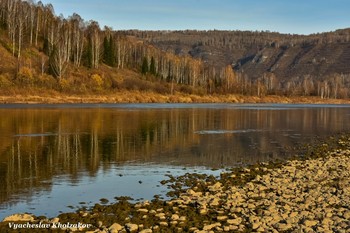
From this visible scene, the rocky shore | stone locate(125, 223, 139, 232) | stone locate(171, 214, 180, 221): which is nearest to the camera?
stone locate(125, 223, 139, 232)

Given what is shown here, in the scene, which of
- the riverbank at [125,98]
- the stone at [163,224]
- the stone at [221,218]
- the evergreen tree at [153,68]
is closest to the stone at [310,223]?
the stone at [221,218]

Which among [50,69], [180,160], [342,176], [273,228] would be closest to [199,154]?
[180,160]

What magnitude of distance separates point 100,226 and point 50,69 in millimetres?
91742

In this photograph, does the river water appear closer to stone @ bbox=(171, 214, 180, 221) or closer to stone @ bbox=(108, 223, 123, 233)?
stone @ bbox=(108, 223, 123, 233)

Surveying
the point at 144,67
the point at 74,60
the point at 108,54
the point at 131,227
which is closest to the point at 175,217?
the point at 131,227

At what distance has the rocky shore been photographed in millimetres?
11391

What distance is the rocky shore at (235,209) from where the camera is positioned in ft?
37.4

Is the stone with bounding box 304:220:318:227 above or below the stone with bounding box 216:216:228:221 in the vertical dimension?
above

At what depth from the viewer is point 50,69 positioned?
97500 mm

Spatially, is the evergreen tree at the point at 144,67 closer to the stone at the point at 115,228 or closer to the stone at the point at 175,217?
the stone at the point at 175,217

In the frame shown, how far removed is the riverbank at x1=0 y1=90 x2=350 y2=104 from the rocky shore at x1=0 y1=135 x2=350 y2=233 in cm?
6994

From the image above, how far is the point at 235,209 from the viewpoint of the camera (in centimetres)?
1303

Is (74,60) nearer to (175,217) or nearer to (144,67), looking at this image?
(144,67)

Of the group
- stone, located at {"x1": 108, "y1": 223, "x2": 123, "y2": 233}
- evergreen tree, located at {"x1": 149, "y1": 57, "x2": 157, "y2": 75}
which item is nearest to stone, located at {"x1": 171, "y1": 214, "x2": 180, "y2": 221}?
stone, located at {"x1": 108, "y1": 223, "x2": 123, "y2": 233}
